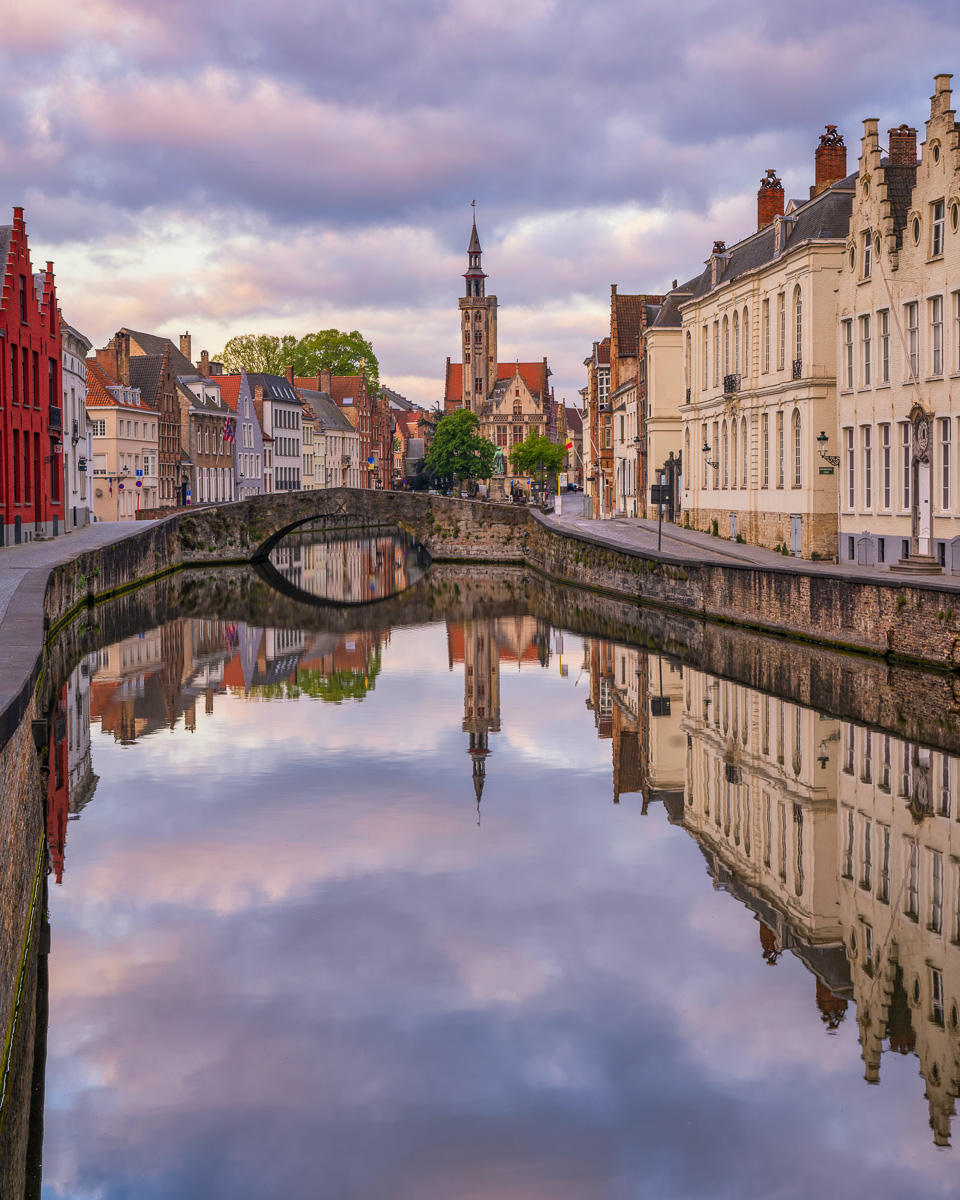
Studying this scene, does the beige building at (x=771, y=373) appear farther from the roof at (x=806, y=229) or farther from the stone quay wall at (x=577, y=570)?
the stone quay wall at (x=577, y=570)

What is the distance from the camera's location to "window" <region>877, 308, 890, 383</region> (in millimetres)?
30469

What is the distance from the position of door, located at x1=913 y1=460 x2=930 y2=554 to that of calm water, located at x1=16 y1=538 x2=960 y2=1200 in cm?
927

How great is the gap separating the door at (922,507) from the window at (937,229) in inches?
152

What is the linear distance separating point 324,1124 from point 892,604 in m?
16.0

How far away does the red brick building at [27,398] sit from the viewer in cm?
3688

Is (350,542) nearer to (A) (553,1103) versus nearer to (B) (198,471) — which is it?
(B) (198,471)

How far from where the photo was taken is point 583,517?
60.1 metres

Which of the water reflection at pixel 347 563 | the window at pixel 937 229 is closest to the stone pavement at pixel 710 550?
the window at pixel 937 229

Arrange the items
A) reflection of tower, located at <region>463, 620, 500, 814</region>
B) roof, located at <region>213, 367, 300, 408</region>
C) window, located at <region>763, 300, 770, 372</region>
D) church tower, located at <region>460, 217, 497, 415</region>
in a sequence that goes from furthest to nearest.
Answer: church tower, located at <region>460, 217, 497, 415</region> → roof, located at <region>213, 367, 300, 408</region> → window, located at <region>763, 300, 770, 372</region> → reflection of tower, located at <region>463, 620, 500, 814</region>

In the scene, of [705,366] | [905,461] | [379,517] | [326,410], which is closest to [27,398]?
[705,366]

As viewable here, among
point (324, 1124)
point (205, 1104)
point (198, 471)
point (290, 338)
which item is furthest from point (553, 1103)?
point (290, 338)

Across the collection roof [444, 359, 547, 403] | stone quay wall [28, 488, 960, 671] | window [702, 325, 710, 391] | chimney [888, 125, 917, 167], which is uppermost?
roof [444, 359, 547, 403]

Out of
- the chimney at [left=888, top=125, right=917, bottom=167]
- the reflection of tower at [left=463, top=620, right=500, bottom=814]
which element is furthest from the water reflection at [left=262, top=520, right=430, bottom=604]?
the chimney at [left=888, top=125, right=917, bottom=167]

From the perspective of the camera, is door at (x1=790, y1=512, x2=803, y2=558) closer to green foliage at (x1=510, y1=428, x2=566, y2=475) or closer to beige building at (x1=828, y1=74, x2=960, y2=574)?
beige building at (x1=828, y1=74, x2=960, y2=574)
